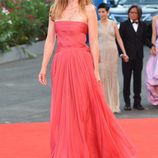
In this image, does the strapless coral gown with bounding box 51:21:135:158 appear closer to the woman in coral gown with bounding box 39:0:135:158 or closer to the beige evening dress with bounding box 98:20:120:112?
the woman in coral gown with bounding box 39:0:135:158

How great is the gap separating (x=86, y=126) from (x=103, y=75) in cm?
474

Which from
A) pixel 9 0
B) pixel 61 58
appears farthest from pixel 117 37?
pixel 9 0

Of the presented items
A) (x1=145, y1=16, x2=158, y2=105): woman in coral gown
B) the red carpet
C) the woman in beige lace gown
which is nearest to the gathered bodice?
the red carpet

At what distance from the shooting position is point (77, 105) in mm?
8062

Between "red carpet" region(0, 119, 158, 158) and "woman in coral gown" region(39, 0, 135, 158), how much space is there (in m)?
1.31

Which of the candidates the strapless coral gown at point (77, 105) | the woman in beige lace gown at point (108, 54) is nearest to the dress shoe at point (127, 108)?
the woman in beige lace gown at point (108, 54)

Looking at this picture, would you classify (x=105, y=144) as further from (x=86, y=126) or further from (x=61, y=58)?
(x=61, y=58)

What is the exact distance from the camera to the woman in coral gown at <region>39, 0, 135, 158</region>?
8.00 m

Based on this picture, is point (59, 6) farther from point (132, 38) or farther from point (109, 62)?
point (132, 38)

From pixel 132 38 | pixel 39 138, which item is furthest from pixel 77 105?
pixel 132 38

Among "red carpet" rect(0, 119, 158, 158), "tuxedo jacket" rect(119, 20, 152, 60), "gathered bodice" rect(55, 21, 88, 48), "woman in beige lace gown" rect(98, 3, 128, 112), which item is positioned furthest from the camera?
"tuxedo jacket" rect(119, 20, 152, 60)

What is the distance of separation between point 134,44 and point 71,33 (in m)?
5.27

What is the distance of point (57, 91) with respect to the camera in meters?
8.12

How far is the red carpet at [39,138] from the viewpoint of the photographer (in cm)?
969
